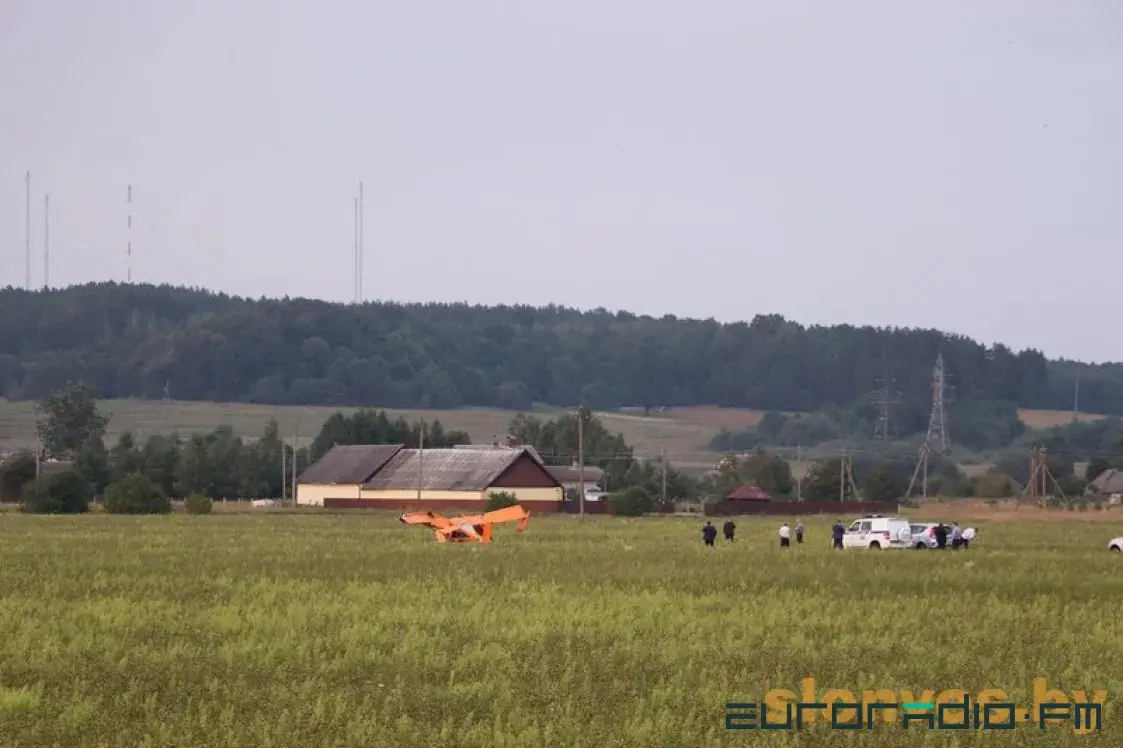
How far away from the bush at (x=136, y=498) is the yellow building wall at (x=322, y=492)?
2876 cm

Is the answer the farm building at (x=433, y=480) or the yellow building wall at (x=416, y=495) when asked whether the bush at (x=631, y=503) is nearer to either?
the farm building at (x=433, y=480)

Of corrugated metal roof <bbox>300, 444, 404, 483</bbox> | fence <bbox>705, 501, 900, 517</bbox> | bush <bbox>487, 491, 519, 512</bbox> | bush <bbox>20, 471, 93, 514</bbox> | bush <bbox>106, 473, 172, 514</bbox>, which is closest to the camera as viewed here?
bush <bbox>20, 471, 93, 514</bbox>

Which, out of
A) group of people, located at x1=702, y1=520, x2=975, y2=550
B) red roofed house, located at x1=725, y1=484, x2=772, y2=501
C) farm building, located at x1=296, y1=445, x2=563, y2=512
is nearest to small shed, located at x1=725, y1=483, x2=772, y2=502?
red roofed house, located at x1=725, y1=484, x2=772, y2=501

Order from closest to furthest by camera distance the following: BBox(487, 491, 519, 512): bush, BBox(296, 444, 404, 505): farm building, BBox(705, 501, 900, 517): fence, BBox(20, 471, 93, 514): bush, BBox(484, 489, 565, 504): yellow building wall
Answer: BBox(20, 471, 93, 514): bush
BBox(487, 491, 519, 512): bush
BBox(705, 501, 900, 517): fence
BBox(484, 489, 565, 504): yellow building wall
BBox(296, 444, 404, 505): farm building

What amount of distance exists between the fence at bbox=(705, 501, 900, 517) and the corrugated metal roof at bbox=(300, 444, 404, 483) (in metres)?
25.4

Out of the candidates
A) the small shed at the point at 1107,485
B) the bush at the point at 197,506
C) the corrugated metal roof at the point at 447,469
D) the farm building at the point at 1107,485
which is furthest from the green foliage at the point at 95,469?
the small shed at the point at 1107,485

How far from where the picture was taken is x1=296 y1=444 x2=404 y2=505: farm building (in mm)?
132375

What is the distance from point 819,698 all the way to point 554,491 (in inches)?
4102

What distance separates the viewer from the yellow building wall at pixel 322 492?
13162 centimetres

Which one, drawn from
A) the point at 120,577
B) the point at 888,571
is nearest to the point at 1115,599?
the point at 888,571

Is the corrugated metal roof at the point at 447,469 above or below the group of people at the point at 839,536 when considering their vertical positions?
above

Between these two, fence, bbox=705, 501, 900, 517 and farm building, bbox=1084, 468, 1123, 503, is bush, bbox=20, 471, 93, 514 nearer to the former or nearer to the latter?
fence, bbox=705, 501, 900, 517

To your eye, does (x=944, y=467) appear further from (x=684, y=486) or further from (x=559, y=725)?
(x=559, y=725)

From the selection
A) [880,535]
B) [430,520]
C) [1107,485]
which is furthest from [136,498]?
[1107,485]
